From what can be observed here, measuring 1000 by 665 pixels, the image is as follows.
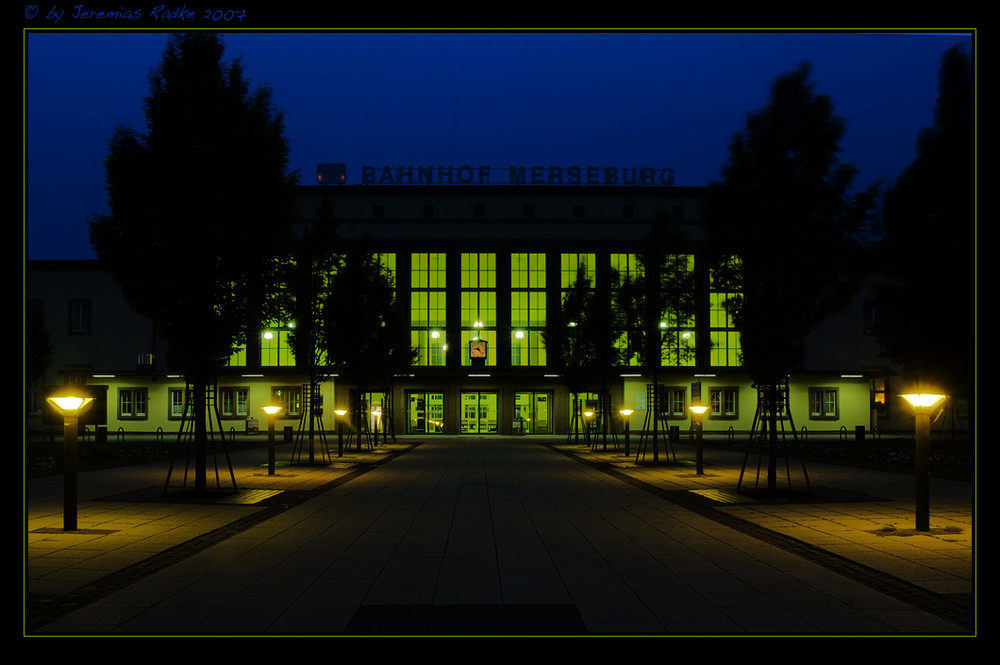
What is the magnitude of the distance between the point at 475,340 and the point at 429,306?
13.6 feet

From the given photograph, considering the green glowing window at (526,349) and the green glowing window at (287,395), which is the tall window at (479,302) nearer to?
the green glowing window at (526,349)

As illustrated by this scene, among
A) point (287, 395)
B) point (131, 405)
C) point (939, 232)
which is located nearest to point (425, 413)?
point (287, 395)

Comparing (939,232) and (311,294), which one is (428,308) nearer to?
(311,294)

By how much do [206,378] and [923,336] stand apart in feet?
77.7

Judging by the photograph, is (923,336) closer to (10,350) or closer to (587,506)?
(587,506)

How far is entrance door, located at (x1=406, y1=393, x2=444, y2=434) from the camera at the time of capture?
206 feet

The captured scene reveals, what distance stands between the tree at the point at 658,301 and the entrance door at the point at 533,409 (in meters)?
33.6

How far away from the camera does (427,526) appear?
13.2 meters

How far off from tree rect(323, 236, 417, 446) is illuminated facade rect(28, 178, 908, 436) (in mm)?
19324

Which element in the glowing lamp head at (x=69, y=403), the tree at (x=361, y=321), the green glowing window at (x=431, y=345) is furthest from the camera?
the green glowing window at (x=431, y=345)

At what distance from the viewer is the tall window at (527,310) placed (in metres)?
63.4

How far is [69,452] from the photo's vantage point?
1252 centimetres

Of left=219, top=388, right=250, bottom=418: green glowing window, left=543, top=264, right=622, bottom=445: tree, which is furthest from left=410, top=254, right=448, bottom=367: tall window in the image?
left=543, top=264, right=622, bottom=445: tree

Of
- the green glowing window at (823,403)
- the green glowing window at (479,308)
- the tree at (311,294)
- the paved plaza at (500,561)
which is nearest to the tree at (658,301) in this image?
the paved plaza at (500,561)
